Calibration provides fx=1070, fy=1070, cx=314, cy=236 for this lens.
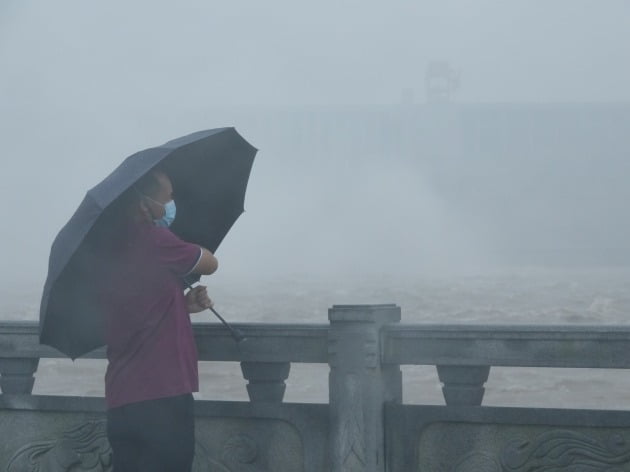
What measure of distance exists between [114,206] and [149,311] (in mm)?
468

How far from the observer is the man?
452cm

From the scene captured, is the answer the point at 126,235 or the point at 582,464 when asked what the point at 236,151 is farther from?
the point at 582,464

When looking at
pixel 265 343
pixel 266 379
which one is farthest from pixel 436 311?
pixel 265 343

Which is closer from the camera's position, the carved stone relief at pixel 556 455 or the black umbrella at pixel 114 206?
the black umbrella at pixel 114 206

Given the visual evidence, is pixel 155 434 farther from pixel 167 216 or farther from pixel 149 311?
pixel 167 216

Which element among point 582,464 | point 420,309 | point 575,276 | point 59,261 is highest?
point 575,276

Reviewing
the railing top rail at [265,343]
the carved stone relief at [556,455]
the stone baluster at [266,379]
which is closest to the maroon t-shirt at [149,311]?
the railing top rail at [265,343]

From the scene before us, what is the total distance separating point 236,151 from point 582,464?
7.42 ft

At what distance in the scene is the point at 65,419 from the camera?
604cm

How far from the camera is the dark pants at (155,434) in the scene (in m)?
4.52

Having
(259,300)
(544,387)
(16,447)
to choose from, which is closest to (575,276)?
(259,300)

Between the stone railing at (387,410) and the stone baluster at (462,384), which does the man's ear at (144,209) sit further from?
the stone baluster at (462,384)

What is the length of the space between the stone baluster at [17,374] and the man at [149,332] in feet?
5.88

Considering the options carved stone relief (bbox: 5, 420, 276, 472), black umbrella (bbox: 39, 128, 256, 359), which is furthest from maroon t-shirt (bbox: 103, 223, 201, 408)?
carved stone relief (bbox: 5, 420, 276, 472)
